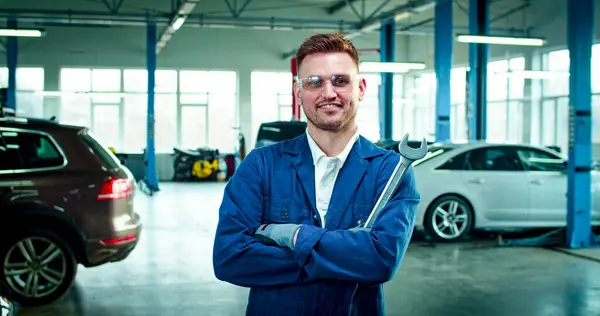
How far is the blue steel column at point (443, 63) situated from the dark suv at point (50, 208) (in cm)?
879

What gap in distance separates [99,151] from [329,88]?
4078 mm

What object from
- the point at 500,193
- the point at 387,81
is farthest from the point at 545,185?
the point at 387,81

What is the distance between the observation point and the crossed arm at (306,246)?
6.51 feet

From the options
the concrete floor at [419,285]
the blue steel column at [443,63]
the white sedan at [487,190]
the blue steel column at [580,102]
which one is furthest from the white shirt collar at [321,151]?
the blue steel column at [443,63]

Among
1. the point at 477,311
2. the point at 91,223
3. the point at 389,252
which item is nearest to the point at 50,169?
the point at 91,223

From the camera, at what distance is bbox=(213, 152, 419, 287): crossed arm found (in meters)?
1.99

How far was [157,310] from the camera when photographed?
551 cm

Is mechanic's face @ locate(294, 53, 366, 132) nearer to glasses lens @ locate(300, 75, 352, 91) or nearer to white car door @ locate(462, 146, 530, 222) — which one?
glasses lens @ locate(300, 75, 352, 91)

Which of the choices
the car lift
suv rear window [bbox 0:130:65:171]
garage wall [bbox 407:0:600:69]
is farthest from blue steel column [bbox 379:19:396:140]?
suv rear window [bbox 0:130:65:171]

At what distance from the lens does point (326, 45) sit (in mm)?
2061

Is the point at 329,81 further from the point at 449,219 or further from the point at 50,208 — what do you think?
the point at 449,219

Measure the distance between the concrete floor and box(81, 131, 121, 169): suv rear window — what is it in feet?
4.02

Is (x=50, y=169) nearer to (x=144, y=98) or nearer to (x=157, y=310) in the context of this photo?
(x=157, y=310)

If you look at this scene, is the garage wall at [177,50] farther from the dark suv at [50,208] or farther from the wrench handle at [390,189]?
the wrench handle at [390,189]
